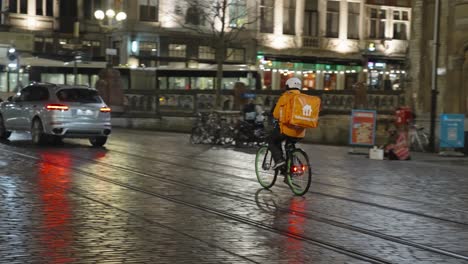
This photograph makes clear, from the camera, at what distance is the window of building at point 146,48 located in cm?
5641

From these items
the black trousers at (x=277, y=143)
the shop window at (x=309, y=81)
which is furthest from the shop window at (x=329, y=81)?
the black trousers at (x=277, y=143)

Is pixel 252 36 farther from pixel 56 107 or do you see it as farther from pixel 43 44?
pixel 56 107

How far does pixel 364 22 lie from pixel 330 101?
27.0 m

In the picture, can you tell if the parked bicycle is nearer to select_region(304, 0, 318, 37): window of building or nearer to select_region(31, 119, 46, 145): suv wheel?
select_region(31, 119, 46, 145): suv wheel

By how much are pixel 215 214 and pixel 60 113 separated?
11.4 metres

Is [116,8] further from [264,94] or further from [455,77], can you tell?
[455,77]

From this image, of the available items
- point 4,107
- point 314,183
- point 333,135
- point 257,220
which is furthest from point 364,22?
point 257,220

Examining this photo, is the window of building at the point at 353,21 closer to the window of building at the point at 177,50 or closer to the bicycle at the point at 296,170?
the window of building at the point at 177,50

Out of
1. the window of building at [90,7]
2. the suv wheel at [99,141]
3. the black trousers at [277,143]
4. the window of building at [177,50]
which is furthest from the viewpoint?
the window of building at [90,7]

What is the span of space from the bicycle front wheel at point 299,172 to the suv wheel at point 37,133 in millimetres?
10373

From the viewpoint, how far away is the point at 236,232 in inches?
343

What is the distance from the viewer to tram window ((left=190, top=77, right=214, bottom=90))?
4909 centimetres

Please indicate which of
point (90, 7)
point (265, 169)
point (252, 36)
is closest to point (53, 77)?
point (252, 36)

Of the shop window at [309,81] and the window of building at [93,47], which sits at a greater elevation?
the window of building at [93,47]
